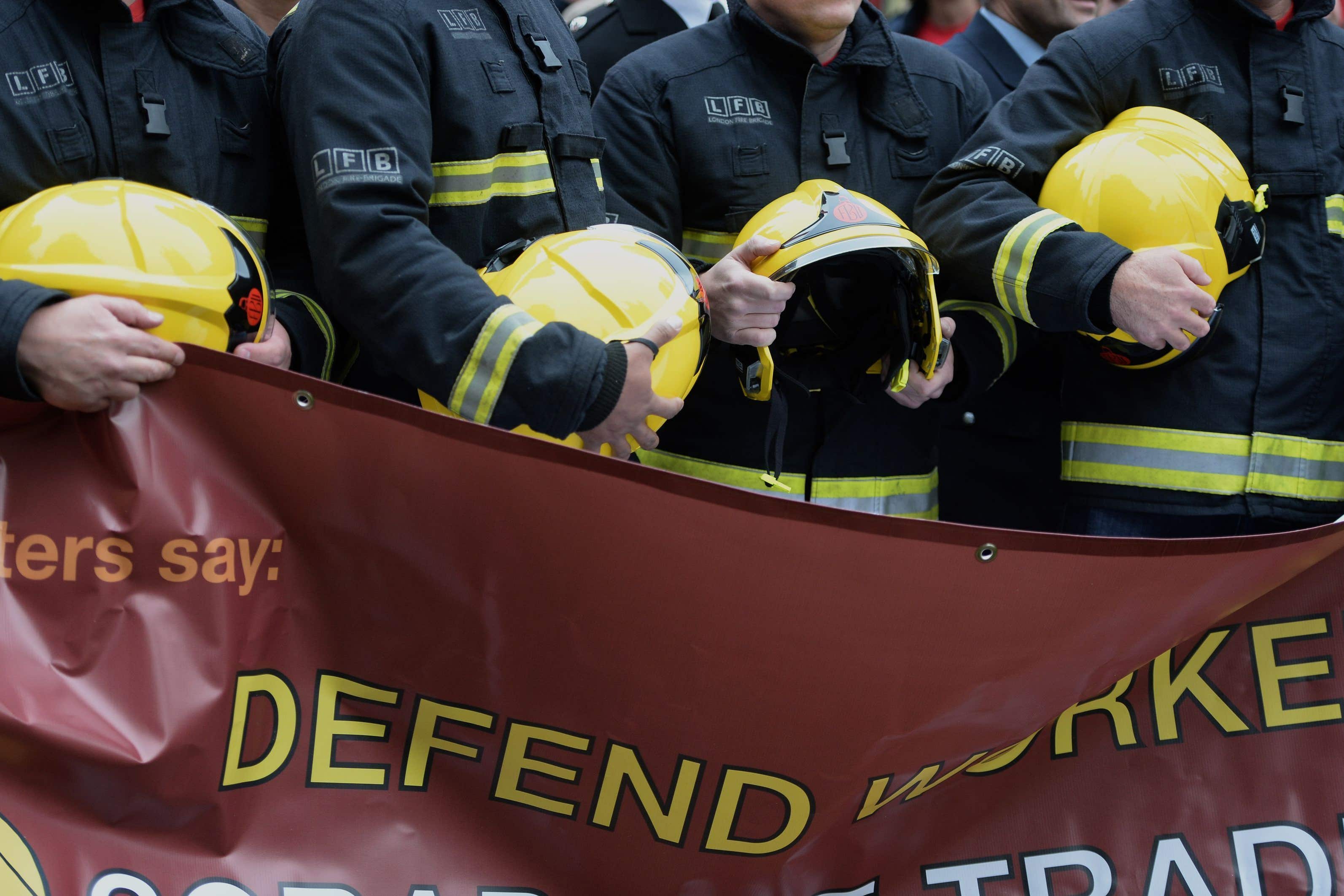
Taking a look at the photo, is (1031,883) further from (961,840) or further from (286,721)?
(286,721)

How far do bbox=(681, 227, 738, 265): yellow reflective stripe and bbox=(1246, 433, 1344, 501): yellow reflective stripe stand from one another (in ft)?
3.90

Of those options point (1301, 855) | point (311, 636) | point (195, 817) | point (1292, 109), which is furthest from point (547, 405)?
point (1292, 109)

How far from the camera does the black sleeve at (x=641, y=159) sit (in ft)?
8.91

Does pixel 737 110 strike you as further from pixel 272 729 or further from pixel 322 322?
pixel 272 729

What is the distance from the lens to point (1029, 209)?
8.42ft

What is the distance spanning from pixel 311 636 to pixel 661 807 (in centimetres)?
61

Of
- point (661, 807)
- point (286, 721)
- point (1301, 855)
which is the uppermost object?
point (286, 721)

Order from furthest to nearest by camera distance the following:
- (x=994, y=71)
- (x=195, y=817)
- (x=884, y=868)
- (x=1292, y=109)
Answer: (x=994, y=71), (x=1292, y=109), (x=884, y=868), (x=195, y=817)

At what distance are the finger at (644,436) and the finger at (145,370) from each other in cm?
71

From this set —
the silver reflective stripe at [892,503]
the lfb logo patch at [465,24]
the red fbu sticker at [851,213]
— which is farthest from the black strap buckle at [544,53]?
the silver reflective stripe at [892,503]

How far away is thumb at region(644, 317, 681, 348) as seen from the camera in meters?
2.07

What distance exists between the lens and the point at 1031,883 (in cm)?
221

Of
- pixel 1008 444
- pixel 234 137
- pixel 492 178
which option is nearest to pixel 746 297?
pixel 492 178

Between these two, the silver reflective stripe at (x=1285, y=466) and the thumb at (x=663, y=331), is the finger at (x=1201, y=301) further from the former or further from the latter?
the thumb at (x=663, y=331)
